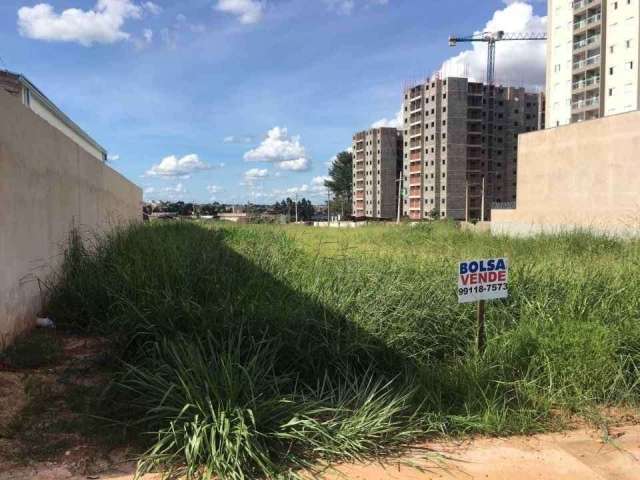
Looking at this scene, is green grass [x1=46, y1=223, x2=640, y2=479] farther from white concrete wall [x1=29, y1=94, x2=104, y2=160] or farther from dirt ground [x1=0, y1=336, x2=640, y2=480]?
white concrete wall [x1=29, y1=94, x2=104, y2=160]

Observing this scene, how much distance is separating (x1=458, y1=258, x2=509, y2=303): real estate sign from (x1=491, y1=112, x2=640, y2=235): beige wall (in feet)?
68.8

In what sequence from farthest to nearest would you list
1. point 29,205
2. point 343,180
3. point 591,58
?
point 343,180 → point 591,58 → point 29,205

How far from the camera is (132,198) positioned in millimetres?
22594

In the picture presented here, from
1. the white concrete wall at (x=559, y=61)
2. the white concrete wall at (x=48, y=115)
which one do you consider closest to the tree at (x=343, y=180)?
the white concrete wall at (x=559, y=61)

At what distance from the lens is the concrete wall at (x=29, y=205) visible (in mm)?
5324

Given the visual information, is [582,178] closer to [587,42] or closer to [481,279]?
[481,279]

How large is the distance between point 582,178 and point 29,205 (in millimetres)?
28726

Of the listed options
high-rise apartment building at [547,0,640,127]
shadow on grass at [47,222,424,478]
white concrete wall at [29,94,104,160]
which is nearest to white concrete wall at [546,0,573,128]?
high-rise apartment building at [547,0,640,127]

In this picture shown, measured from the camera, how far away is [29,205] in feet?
20.1

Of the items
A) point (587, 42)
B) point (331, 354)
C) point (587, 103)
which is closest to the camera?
point (331, 354)

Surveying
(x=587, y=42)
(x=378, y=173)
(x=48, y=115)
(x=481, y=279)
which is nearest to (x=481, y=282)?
(x=481, y=279)

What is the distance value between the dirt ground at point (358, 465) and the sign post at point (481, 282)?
129cm

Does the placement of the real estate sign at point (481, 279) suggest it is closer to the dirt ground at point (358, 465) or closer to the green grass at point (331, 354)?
the green grass at point (331, 354)

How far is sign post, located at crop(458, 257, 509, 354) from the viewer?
491cm
